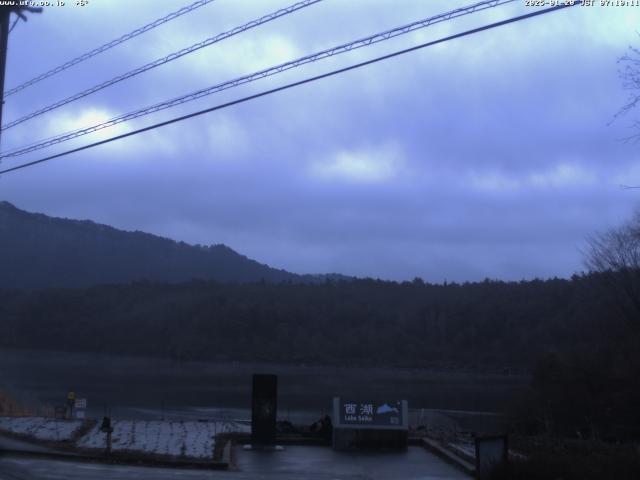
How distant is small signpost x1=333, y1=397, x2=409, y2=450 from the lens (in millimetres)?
23078

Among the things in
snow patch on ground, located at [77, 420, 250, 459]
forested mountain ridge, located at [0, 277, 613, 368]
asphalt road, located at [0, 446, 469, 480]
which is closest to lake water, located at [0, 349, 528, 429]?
forested mountain ridge, located at [0, 277, 613, 368]

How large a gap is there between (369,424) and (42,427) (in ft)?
33.3

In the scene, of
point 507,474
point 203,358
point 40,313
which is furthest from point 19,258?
point 507,474

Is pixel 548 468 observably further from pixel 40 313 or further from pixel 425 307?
pixel 40 313

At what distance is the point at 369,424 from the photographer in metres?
23.2

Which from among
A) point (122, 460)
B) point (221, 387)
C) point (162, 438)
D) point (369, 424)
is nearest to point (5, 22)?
point (122, 460)

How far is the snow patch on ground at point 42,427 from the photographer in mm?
23469

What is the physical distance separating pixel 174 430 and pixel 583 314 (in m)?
56.8

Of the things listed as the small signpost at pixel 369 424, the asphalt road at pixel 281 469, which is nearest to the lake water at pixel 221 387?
the small signpost at pixel 369 424

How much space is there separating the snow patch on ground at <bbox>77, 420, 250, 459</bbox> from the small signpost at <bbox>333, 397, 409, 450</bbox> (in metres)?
3.57

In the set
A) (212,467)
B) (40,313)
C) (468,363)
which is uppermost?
(40,313)

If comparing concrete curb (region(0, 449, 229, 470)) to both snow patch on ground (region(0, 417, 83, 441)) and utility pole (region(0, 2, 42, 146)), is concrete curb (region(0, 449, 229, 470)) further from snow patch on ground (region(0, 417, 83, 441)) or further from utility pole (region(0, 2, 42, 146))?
utility pole (region(0, 2, 42, 146))

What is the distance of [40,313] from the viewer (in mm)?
139750

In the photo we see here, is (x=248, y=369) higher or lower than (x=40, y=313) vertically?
lower
